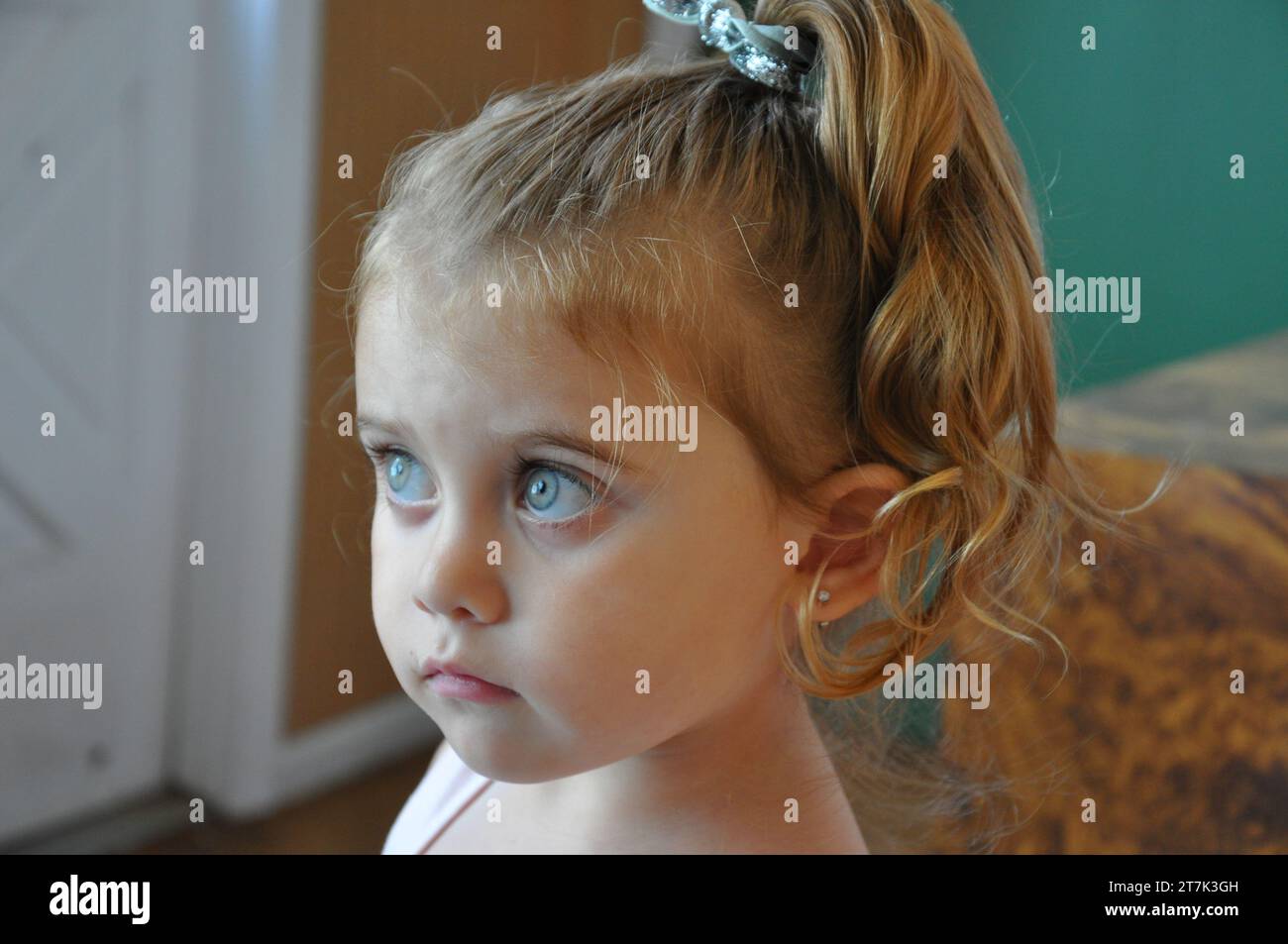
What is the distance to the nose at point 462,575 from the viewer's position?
509mm

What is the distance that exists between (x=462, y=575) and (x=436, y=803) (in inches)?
10.9

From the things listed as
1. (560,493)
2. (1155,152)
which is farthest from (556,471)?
(1155,152)

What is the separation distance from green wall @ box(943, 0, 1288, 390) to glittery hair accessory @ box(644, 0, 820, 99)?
1.51ft

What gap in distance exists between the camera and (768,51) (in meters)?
0.58

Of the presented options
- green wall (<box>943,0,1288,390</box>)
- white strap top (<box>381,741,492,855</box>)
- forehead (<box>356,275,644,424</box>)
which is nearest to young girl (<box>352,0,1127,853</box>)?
forehead (<box>356,275,644,424</box>)

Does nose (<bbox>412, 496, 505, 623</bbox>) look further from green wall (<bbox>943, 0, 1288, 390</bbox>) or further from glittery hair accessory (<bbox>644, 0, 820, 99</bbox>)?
green wall (<bbox>943, 0, 1288, 390</bbox>)

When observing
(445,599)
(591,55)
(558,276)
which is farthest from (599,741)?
(591,55)

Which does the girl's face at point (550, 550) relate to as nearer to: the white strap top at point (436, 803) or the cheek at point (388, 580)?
the cheek at point (388, 580)

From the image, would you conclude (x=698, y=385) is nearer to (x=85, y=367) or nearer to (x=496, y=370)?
(x=496, y=370)

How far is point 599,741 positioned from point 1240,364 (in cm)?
77

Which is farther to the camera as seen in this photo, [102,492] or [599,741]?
[102,492]
